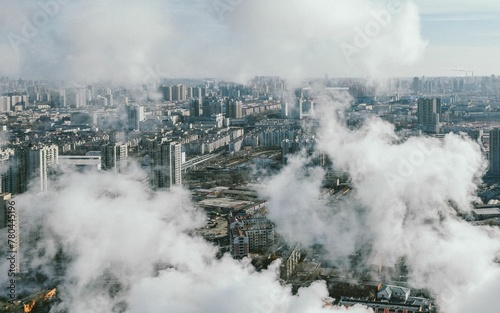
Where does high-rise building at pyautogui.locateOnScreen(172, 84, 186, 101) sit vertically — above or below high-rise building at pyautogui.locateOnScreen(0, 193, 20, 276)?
above

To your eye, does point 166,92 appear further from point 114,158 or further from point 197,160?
point 114,158

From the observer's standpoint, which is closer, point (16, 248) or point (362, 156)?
point (16, 248)

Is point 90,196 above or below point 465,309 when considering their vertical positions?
above

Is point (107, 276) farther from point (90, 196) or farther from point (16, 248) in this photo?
point (90, 196)

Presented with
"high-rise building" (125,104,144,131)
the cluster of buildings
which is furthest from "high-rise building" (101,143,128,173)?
"high-rise building" (125,104,144,131)

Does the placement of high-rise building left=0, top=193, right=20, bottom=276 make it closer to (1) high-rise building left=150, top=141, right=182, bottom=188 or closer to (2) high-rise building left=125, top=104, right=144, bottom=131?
(1) high-rise building left=150, top=141, right=182, bottom=188

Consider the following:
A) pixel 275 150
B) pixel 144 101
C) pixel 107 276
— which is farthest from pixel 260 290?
pixel 144 101

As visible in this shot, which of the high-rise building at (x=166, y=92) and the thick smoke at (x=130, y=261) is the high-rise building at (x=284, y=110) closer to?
the high-rise building at (x=166, y=92)

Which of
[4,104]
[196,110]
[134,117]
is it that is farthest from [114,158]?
[196,110]
